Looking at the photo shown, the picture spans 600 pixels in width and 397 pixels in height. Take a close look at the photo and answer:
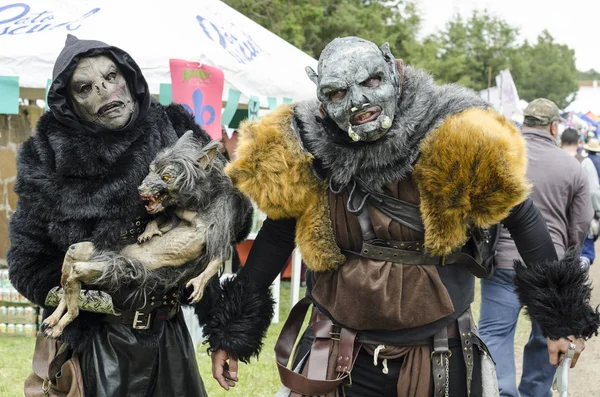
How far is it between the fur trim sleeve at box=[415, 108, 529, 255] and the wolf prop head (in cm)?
76

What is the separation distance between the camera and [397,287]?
2488mm

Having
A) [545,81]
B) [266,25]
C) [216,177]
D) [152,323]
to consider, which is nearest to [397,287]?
[216,177]

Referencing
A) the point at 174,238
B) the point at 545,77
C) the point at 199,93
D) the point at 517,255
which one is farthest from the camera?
the point at 545,77

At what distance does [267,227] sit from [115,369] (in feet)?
2.57

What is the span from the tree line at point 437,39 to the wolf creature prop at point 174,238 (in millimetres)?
1162

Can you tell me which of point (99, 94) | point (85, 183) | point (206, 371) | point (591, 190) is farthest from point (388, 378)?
point (591, 190)

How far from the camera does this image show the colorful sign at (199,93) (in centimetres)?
485

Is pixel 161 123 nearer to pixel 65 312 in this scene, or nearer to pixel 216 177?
pixel 216 177

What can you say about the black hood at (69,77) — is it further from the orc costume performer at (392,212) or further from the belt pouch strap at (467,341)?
the belt pouch strap at (467,341)

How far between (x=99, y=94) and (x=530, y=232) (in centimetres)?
159

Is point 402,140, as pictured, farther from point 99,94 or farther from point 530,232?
point 99,94

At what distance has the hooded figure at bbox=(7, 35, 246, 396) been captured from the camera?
278 centimetres

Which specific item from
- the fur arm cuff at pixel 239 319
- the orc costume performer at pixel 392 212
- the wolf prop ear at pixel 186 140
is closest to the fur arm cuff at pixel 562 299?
the orc costume performer at pixel 392 212

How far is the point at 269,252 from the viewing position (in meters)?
2.87
